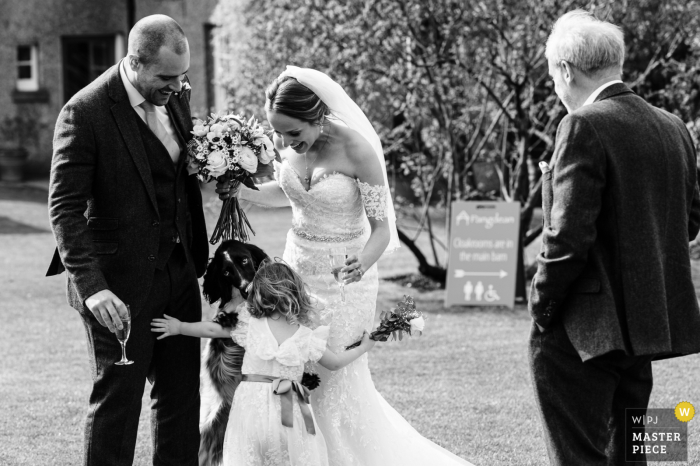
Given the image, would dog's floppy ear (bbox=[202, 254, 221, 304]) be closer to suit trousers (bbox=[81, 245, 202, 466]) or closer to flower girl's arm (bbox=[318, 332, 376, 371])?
suit trousers (bbox=[81, 245, 202, 466])

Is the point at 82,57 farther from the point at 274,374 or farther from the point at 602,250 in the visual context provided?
the point at 602,250

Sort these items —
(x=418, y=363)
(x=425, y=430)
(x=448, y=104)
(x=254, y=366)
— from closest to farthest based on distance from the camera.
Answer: (x=254, y=366), (x=425, y=430), (x=418, y=363), (x=448, y=104)

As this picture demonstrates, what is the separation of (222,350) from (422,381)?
2.75 meters

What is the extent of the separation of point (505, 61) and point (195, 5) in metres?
12.9

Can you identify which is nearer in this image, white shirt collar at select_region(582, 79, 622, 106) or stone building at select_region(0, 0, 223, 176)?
white shirt collar at select_region(582, 79, 622, 106)

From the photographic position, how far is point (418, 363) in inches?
292

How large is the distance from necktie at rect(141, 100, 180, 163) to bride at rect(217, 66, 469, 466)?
0.30 metres

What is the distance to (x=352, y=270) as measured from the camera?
407 centimetres

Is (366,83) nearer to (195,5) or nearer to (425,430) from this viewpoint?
(425,430)

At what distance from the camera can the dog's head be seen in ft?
13.9

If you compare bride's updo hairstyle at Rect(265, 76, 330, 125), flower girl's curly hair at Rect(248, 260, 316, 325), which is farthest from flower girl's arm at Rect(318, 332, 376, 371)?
bride's updo hairstyle at Rect(265, 76, 330, 125)

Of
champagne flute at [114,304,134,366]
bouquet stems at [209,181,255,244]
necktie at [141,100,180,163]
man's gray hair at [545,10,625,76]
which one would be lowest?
champagne flute at [114,304,134,366]

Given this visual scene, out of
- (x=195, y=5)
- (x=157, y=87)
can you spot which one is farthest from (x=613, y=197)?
(x=195, y=5)

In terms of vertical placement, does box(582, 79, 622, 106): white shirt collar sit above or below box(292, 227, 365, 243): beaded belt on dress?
above
